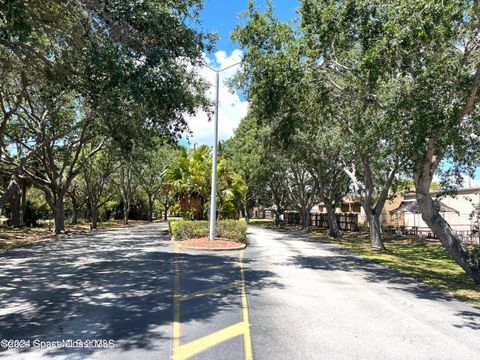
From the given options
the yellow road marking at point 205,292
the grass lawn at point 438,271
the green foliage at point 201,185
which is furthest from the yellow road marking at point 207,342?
the green foliage at point 201,185

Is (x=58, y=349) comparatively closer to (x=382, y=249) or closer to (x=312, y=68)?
(x=312, y=68)

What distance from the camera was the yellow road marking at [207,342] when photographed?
537 cm

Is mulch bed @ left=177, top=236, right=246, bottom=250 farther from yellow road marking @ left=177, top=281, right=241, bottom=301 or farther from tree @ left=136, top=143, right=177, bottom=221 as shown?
tree @ left=136, top=143, right=177, bottom=221

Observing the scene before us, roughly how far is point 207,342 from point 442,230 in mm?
8910

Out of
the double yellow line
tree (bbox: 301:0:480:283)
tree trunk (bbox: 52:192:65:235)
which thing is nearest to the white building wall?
tree (bbox: 301:0:480:283)

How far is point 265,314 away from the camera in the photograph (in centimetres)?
738

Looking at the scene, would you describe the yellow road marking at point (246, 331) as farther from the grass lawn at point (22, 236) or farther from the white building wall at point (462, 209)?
the white building wall at point (462, 209)

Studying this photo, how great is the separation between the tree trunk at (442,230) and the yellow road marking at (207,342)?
792 centimetres

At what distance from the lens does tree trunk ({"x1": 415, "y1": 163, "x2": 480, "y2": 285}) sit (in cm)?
1138

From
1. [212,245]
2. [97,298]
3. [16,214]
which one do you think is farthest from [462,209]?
[16,214]

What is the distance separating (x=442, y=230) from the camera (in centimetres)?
1185

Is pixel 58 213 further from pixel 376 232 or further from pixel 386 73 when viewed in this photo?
pixel 386 73

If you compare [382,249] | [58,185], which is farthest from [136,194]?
[382,249]

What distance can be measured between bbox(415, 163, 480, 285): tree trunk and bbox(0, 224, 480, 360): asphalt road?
158cm
